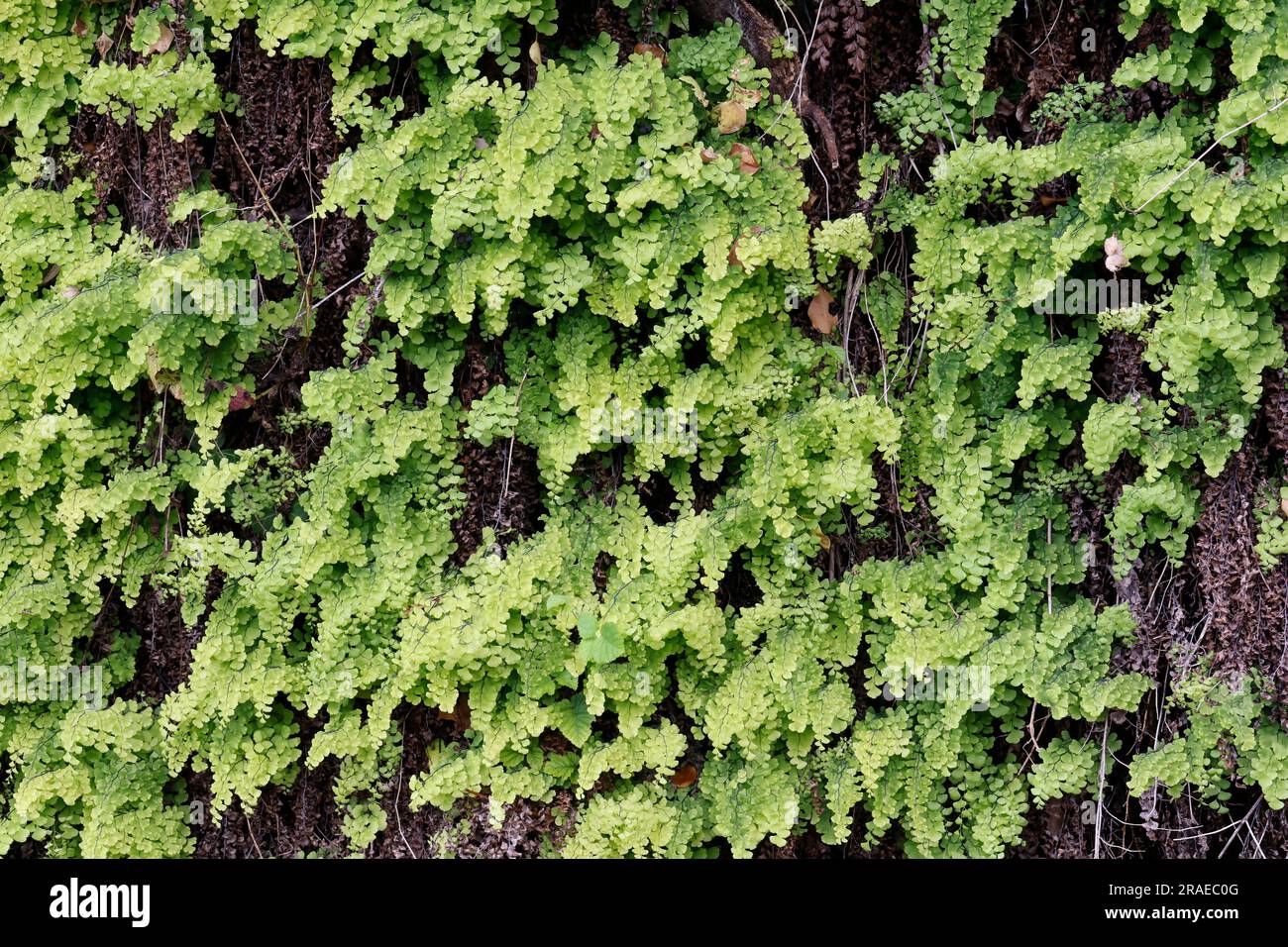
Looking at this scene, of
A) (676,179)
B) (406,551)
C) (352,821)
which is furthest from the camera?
(352,821)

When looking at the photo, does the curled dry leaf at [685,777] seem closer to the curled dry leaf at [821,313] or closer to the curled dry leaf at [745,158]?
the curled dry leaf at [821,313]

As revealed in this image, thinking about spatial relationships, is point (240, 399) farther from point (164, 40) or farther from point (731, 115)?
point (731, 115)

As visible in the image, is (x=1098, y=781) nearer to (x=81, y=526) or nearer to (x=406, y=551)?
(x=406, y=551)

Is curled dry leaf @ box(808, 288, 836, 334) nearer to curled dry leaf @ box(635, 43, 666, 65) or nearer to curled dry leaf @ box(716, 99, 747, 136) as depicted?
curled dry leaf @ box(716, 99, 747, 136)

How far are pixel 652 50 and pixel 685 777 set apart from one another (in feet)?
9.18

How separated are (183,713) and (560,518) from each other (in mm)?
Answer: 1689

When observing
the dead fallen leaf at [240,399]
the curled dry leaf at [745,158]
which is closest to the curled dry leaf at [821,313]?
the curled dry leaf at [745,158]

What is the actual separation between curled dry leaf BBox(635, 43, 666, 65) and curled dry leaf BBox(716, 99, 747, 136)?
29 centimetres

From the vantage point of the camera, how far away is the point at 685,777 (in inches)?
164

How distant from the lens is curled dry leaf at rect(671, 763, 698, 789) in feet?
13.6

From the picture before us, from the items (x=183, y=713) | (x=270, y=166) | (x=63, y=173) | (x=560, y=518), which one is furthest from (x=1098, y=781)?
(x=63, y=173)

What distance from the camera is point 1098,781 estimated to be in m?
3.86

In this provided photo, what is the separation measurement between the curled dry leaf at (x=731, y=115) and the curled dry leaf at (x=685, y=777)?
2456 mm

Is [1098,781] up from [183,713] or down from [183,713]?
down
